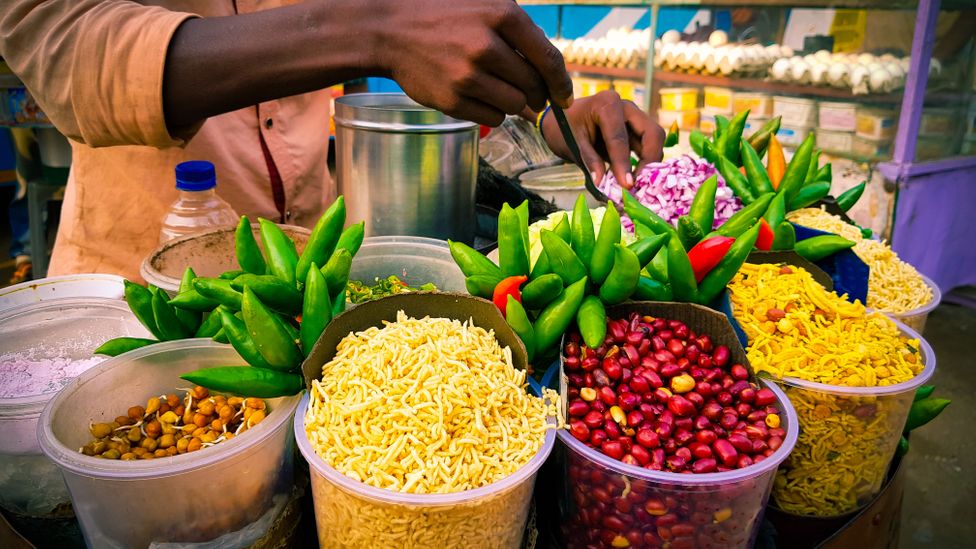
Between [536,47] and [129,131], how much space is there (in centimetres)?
80

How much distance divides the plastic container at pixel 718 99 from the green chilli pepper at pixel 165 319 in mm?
4854

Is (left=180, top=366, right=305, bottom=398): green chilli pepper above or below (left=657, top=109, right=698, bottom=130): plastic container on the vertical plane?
above

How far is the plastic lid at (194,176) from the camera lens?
1.55 m

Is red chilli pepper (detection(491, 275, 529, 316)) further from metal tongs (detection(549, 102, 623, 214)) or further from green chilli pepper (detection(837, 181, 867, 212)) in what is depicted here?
green chilli pepper (detection(837, 181, 867, 212))

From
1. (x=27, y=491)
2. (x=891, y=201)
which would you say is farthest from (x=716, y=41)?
(x=27, y=491)

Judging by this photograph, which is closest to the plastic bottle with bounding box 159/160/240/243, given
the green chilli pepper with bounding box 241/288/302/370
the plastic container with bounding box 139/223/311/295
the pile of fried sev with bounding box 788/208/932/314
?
the plastic container with bounding box 139/223/311/295

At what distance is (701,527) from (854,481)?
0.44m

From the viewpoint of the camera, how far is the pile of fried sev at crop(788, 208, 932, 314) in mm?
1658

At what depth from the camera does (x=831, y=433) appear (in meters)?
1.16

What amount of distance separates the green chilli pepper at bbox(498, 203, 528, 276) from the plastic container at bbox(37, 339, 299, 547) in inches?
18.3

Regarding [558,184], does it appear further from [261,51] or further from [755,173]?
[261,51]

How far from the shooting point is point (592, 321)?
1.13 m

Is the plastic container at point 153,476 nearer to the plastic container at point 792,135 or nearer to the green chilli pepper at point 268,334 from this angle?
the green chilli pepper at point 268,334

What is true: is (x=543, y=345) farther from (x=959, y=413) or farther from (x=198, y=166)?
(x=959, y=413)
